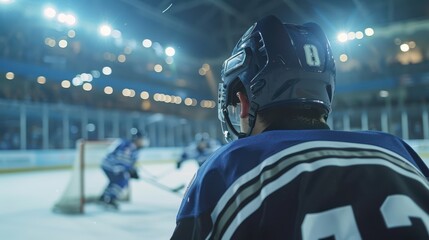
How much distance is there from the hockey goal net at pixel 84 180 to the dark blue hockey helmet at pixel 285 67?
4440 mm

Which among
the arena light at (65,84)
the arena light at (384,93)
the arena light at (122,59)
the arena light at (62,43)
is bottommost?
the arena light at (384,93)

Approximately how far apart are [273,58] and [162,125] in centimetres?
1415

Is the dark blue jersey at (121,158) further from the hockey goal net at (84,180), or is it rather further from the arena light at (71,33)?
the arena light at (71,33)

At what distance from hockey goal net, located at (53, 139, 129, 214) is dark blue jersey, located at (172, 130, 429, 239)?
15.1 feet

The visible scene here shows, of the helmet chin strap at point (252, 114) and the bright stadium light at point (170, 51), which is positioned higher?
the bright stadium light at point (170, 51)

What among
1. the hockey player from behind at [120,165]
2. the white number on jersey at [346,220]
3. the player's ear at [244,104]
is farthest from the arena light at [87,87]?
the white number on jersey at [346,220]

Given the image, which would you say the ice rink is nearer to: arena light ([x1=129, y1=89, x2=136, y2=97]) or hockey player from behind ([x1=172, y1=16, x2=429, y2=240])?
hockey player from behind ([x1=172, y1=16, x2=429, y2=240])

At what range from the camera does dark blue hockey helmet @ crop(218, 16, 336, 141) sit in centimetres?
78

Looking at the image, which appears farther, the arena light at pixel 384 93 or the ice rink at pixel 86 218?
the arena light at pixel 384 93

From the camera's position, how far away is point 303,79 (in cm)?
79

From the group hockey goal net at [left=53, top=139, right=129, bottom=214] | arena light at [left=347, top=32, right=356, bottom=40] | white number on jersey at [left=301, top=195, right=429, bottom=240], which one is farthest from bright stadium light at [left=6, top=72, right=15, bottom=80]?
white number on jersey at [left=301, top=195, right=429, bottom=240]

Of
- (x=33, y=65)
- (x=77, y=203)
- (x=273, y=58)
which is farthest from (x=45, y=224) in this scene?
(x=33, y=65)

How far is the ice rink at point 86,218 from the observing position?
141 inches

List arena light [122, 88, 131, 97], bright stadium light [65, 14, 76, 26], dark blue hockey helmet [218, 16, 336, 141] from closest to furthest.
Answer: dark blue hockey helmet [218, 16, 336, 141] < bright stadium light [65, 14, 76, 26] < arena light [122, 88, 131, 97]
